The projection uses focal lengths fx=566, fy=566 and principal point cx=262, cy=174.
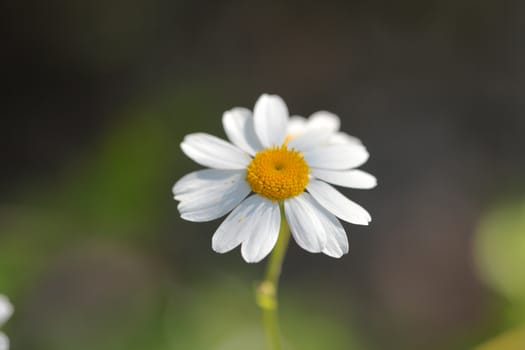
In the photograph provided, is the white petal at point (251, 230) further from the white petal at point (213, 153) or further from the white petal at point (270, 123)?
the white petal at point (270, 123)

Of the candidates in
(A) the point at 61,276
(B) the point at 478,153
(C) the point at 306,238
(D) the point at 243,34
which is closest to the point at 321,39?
(D) the point at 243,34

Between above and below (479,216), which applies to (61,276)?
below

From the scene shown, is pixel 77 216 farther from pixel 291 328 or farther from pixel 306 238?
pixel 306 238

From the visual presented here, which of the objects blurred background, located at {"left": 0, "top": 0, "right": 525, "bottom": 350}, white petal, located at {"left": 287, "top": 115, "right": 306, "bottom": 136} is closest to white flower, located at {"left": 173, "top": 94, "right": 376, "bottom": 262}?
white petal, located at {"left": 287, "top": 115, "right": 306, "bottom": 136}

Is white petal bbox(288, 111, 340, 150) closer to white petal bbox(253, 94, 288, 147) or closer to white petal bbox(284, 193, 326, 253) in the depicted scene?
white petal bbox(253, 94, 288, 147)

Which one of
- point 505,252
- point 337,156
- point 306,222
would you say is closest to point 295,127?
point 337,156

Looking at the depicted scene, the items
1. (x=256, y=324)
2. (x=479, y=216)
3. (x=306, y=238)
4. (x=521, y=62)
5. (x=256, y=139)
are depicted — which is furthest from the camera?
(x=521, y=62)
